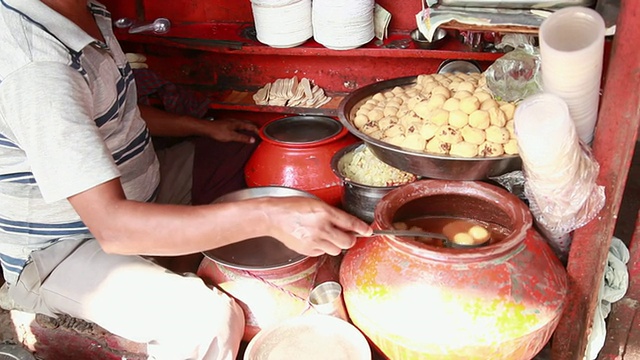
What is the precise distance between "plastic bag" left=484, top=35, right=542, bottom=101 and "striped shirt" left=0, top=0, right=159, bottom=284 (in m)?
1.54

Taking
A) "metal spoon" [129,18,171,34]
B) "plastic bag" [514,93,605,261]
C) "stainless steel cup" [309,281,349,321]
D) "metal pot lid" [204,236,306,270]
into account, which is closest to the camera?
"plastic bag" [514,93,605,261]

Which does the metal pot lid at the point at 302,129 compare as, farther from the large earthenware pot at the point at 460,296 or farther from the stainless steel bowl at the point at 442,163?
the large earthenware pot at the point at 460,296

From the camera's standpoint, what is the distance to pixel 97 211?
175cm

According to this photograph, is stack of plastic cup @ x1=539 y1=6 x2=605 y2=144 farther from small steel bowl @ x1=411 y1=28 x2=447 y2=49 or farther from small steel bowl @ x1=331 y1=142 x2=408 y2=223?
small steel bowl @ x1=411 y1=28 x2=447 y2=49

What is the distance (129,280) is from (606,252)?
179 centimetres

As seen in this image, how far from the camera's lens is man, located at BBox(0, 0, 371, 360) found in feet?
5.66

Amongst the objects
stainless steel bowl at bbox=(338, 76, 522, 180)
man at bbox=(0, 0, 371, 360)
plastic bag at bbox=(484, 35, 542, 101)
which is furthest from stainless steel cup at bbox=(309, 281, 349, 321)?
plastic bag at bbox=(484, 35, 542, 101)

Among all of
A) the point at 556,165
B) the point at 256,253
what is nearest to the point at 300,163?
the point at 256,253

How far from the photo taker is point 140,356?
7.99 feet

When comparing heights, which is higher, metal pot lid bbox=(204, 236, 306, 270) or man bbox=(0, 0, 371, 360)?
man bbox=(0, 0, 371, 360)

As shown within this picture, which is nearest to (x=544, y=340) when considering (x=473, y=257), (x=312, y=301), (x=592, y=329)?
(x=592, y=329)

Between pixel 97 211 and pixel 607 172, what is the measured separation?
1.72m

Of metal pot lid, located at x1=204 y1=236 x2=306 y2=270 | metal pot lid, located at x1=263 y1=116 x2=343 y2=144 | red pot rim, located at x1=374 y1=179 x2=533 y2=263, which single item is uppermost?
red pot rim, located at x1=374 y1=179 x2=533 y2=263

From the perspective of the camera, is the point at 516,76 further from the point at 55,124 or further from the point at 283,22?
the point at 55,124
